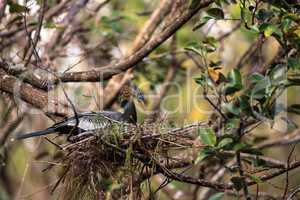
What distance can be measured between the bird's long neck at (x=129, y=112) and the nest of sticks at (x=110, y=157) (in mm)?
723

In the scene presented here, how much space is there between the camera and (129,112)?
4.44 meters

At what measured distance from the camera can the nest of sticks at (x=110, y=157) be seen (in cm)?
340

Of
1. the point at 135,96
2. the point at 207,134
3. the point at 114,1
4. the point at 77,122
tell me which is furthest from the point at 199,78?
the point at 114,1

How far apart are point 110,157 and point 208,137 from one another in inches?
26.3

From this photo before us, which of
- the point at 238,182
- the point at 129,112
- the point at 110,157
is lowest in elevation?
the point at 238,182

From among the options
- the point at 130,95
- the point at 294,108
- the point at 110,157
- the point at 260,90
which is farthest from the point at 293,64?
the point at 130,95

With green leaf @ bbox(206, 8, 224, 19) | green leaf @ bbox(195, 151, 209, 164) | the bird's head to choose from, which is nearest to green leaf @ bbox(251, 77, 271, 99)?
green leaf @ bbox(195, 151, 209, 164)

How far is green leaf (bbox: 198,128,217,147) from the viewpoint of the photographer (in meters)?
3.01

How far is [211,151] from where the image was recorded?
3.01 meters

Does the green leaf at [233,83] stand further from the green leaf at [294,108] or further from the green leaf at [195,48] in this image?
the green leaf at [195,48]

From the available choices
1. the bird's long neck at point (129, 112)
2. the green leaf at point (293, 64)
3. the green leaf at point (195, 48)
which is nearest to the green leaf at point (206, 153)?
the green leaf at point (293, 64)

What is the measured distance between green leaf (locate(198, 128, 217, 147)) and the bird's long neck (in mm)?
1192

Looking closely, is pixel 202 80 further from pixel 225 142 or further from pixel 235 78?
pixel 225 142

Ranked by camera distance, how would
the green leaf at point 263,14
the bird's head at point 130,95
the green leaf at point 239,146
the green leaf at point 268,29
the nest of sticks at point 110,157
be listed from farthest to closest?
1. the bird's head at point 130,95
2. the nest of sticks at point 110,157
3. the green leaf at point 263,14
4. the green leaf at point 268,29
5. the green leaf at point 239,146
